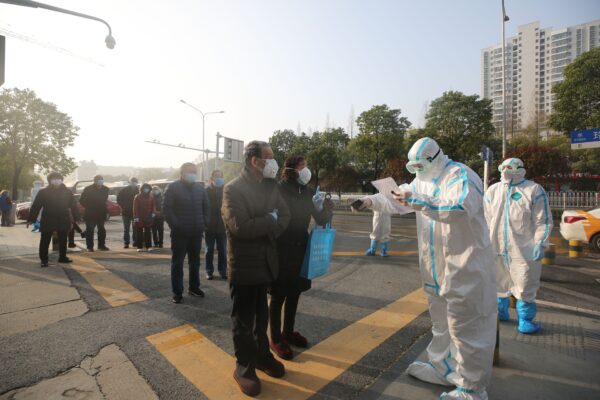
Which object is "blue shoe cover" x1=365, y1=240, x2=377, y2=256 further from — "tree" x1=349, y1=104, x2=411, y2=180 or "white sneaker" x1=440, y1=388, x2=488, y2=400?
"tree" x1=349, y1=104, x2=411, y2=180

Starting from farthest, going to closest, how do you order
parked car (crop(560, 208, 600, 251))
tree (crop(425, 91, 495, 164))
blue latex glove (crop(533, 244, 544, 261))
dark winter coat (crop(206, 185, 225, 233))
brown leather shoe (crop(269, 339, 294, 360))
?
tree (crop(425, 91, 495, 164)) < parked car (crop(560, 208, 600, 251)) < dark winter coat (crop(206, 185, 225, 233)) < blue latex glove (crop(533, 244, 544, 261)) < brown leather shoe (crop(269, 339, 294, 360))

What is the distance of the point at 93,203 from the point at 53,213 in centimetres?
166

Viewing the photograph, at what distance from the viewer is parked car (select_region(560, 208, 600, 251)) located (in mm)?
9602

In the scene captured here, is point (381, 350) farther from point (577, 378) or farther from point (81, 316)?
point (81, 316)

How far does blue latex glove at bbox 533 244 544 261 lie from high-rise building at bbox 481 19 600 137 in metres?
88.9

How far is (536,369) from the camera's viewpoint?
310 cm

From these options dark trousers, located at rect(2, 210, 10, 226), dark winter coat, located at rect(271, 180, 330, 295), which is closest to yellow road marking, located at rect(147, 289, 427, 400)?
dark winter coat, located at rect(271, 180, 330, 295)

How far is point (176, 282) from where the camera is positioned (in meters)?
4.92

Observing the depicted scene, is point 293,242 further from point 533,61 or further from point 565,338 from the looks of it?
point 533,61

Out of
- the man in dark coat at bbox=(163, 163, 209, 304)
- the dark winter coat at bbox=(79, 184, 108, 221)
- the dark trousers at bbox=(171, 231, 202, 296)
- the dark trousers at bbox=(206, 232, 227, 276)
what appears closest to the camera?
the dark trousers at bbox=(171, 231, 202, 296)

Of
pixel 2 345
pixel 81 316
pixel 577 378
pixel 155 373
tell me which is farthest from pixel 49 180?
pixel 577 378

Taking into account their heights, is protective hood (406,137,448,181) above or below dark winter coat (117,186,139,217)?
above

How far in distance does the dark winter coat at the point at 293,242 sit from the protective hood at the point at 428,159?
41.5 inches

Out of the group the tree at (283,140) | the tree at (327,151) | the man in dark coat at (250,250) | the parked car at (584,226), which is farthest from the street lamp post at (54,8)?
the tree at (283,140)
